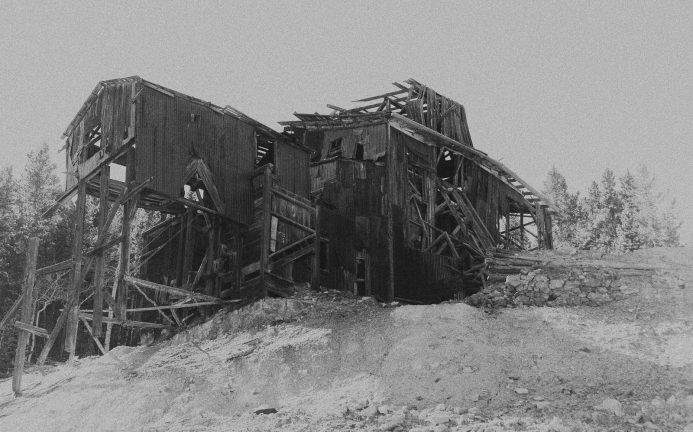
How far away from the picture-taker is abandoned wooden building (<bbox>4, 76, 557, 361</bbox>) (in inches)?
906

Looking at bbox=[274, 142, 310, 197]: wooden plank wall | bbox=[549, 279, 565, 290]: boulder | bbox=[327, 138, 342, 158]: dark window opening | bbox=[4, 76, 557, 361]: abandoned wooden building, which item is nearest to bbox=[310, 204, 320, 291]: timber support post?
bbox=[4, 76, 557, 361]: abandoned wooden building

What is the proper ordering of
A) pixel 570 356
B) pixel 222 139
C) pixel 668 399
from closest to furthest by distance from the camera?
1. pixel 668 399
2. pixel 570 356
3. pixel 222 139

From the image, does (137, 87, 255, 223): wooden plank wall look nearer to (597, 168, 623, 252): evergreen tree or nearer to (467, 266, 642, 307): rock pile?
(467, 266, 642, 307): rock pile

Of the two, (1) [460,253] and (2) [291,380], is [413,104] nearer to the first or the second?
(1) [460,253]

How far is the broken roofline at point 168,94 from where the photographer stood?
77.2 feet

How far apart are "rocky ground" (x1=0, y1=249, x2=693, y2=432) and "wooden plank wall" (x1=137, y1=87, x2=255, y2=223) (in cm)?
432

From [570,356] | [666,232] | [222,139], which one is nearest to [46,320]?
[222,139]

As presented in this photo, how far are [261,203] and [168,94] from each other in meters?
4.71

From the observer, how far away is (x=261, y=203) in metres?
25.6

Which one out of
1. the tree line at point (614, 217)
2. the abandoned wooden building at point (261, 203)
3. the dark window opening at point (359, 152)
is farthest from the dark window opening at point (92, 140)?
the tree line at point (614, 217)

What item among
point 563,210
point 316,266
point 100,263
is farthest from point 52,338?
point 563,210

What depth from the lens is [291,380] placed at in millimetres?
18922

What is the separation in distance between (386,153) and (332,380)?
41.6 ft

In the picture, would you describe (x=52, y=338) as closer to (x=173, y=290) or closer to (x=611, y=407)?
(x=173, y=290)
